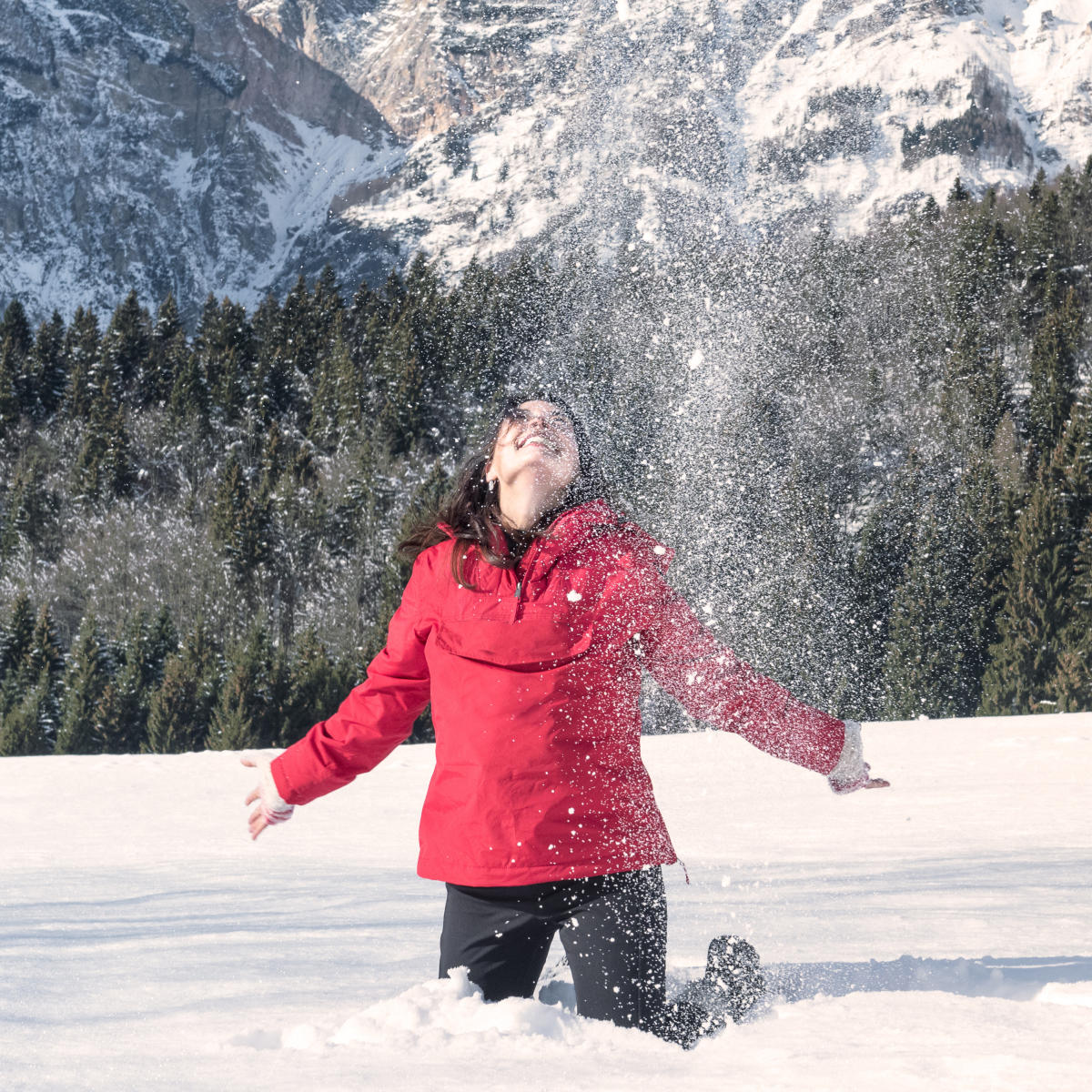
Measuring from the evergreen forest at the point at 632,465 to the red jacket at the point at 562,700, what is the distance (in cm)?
2387

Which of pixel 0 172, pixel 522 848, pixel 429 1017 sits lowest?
pixel 429 1017

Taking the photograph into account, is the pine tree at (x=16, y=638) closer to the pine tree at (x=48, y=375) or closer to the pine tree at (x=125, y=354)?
the pine tree at (x=125, y=354)

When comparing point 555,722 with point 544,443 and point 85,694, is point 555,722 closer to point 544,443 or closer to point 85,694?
point 544,443

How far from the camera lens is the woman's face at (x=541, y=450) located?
2.48m

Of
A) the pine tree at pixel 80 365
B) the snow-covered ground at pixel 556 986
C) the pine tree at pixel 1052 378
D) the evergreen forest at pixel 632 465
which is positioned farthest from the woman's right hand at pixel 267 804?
the pine tree at pixel 80 365

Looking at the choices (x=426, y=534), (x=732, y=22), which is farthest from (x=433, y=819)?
(x=732, y=22)

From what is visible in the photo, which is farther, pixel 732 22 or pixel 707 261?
pixel 732 22

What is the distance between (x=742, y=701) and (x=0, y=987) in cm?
190

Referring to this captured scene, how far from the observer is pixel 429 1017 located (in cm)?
214

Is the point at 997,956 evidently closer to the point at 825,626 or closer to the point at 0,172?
the point at 825,626

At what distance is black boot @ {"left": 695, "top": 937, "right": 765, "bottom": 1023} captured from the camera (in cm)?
238

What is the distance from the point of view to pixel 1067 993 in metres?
2.68

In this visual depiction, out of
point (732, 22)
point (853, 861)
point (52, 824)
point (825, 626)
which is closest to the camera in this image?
point (853, 861)

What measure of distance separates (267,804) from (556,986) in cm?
79
